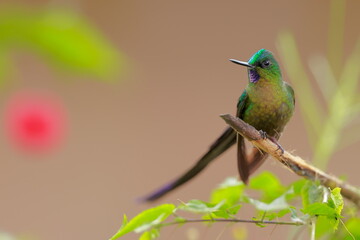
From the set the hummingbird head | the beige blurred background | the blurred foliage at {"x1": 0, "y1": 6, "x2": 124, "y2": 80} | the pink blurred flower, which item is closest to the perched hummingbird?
the hummingbird head

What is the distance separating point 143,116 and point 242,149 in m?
1.97

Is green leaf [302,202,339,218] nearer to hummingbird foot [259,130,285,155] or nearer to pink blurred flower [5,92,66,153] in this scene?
hummingbird foot [259,130,285,155]

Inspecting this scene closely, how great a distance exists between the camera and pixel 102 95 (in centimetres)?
263

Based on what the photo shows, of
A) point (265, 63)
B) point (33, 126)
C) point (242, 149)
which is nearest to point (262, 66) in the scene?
point (265, 63)

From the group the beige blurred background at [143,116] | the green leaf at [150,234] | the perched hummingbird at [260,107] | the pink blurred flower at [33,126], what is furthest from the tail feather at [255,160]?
the beige blurred background at [143,116]

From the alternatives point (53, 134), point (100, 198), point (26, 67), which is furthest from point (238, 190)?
point (26, 67)

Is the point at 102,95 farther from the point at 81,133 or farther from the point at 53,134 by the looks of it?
the point at 53,134

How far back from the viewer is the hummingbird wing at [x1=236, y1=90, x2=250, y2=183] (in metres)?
0.53

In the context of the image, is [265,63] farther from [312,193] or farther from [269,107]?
[312,193]

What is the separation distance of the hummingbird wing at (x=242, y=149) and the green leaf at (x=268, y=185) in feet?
0.32

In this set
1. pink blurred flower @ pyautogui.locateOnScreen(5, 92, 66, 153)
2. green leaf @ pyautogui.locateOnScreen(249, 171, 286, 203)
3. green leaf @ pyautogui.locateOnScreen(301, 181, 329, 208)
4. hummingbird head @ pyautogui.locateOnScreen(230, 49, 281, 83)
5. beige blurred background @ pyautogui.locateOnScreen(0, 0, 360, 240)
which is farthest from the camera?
beige blurred background @ pyautogui.locateOnScreen(0, 0, 360, 240)

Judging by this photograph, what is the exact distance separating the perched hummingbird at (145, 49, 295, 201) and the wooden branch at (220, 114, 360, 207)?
10 mm

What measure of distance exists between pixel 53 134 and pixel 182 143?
1193 mm

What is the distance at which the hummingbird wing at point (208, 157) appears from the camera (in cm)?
57
